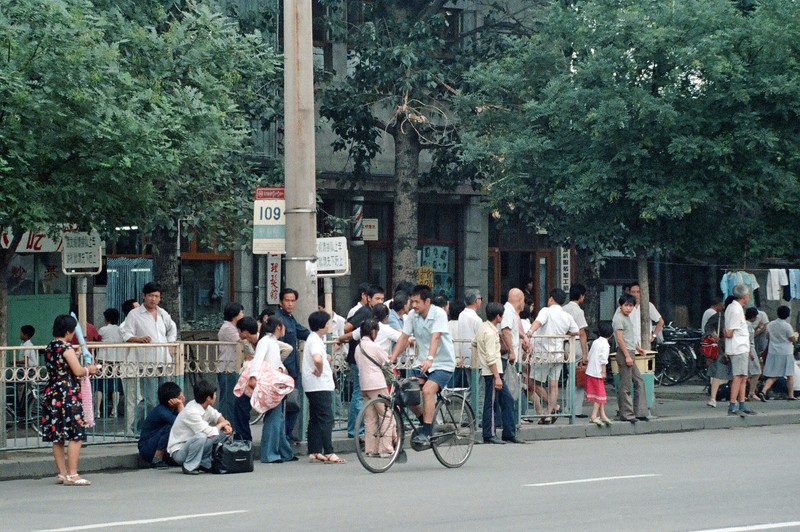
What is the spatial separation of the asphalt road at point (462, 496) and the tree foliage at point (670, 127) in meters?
5.39

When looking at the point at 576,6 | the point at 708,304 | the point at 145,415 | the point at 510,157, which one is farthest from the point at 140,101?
the point at 708,304

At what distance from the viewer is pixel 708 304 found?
3506cm

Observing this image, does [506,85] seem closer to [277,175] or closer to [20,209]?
[277,175]

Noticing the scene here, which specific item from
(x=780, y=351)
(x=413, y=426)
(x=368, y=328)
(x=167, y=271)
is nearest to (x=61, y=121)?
(x=368, y=328)

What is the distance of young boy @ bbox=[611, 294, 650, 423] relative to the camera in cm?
1906

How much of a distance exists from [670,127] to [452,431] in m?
7.98

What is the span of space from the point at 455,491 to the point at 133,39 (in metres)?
7.75

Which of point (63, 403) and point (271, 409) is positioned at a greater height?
point (63, 403)

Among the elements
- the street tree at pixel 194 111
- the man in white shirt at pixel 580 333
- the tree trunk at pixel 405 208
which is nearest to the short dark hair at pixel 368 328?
the street tree at pixel 194 111

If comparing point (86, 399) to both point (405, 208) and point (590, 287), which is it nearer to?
point (405, 208)

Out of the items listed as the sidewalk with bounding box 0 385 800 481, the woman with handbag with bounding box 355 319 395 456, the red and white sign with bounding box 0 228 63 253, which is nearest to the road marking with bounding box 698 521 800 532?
the woman with handbag with bounding box 355 319 395 456

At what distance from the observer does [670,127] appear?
2031cm

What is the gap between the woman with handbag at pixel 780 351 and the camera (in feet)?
78.0

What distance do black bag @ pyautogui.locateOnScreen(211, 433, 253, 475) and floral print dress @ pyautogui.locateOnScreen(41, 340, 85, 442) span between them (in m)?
1.54
